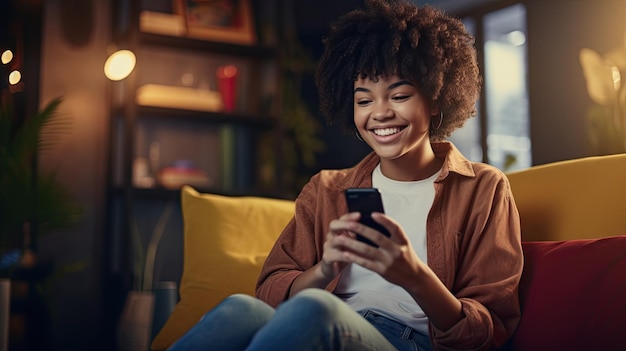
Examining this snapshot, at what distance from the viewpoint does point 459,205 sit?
5.32ft

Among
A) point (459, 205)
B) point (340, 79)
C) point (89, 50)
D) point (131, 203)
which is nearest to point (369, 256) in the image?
point (459, 205)

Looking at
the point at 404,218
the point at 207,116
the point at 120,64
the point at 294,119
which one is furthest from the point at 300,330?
the point at 294,119

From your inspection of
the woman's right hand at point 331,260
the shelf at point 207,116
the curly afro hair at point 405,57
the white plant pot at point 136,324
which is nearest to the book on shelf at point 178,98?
the shelf at point 207,116

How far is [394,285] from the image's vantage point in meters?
1.60

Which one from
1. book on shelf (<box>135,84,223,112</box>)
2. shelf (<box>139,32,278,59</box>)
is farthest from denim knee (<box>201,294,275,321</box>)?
shelf (<box>139,32,278,59</box>)

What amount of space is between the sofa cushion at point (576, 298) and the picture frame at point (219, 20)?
3.24 m

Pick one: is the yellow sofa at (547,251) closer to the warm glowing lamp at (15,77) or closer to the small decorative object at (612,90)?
the small decorative object at (612,90)

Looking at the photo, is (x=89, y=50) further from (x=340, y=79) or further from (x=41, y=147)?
(x=340, y=79)

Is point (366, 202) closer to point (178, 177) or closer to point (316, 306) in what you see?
point (316, 306)

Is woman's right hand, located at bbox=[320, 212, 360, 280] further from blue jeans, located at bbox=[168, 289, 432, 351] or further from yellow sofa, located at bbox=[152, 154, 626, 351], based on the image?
yellow sofa, located at bbox=[152, 154, 626, 351]

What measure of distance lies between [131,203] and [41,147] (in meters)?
0.54

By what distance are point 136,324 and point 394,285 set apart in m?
2.28

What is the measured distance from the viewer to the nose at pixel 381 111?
1.64 meters

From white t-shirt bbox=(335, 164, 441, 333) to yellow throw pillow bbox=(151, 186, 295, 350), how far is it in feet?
1.99
